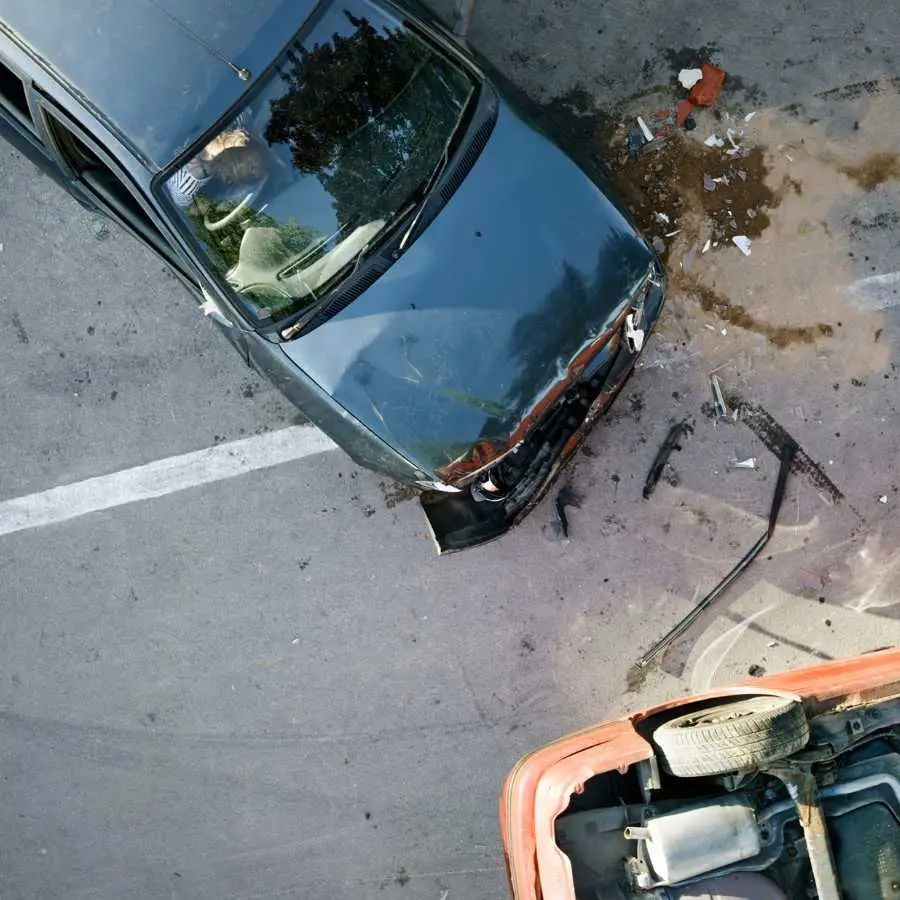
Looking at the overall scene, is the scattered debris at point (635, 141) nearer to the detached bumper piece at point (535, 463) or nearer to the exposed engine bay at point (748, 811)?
the detached bumper piece at point (535, 463)

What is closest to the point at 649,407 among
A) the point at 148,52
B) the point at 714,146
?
the point at 714,146

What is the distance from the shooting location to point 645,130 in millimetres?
4336

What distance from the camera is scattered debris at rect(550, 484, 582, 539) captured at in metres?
4.41

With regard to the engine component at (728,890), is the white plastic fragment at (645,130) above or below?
above

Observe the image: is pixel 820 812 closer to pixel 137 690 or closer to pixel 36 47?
pixel 137 690

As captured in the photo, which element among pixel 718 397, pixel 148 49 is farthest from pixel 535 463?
pixel 148 49

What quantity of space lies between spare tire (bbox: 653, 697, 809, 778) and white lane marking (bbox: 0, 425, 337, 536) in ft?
7.37

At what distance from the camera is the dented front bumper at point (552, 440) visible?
375cm

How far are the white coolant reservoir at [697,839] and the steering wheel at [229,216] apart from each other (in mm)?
3022

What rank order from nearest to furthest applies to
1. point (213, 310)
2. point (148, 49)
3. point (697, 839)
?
point (148, 49), point (697, 839), point (213, 310)

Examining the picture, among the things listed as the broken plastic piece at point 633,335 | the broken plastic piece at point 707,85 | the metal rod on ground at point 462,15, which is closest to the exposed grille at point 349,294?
the broken plastic piece at point 633,335

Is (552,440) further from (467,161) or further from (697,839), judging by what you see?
(697,839)

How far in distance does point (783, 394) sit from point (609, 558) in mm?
1252

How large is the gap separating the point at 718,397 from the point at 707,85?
5.27 feet
